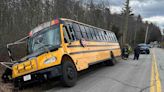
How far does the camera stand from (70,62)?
1084 centimetres

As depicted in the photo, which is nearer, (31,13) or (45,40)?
(45,40)

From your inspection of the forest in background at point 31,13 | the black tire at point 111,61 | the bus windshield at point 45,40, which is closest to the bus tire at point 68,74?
the bus windshield at point 45,40

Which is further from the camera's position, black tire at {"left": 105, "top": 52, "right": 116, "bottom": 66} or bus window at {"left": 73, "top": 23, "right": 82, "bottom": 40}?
black tire at {"left": 105, "top": 52, "right": 116, "bottom": 66}

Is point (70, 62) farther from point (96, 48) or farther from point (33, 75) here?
point (96, 48)

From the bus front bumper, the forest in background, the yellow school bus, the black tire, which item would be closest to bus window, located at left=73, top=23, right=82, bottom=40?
the yellow school bus

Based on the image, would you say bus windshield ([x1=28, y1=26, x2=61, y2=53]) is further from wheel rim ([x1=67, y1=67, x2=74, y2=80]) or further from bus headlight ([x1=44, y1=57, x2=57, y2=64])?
wheel rim ([x1=67, y1=67, x2=74, y2=80])

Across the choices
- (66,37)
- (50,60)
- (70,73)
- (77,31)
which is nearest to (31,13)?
(77,31)

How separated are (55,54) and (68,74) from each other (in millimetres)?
896

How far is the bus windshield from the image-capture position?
10.8m

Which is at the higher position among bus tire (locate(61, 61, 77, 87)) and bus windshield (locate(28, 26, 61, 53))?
bus windshield (locate(28, 26, 61, 53))

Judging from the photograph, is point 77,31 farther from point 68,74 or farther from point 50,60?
point 50,60

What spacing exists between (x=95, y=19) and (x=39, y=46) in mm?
22269

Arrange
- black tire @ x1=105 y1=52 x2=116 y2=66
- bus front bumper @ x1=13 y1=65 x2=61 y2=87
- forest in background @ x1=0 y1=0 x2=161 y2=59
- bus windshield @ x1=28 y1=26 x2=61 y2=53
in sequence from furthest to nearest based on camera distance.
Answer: black tire @ x1=105 y1=52 x2=116 y2=66 → forest in background @ x1=0 y1=0 x2=161 y2=59 → bus windshield @ x1=28 y1=26 x2=61 y2=53 → bus front bumper @ x1=13 y1=65 x2=61 y2=87

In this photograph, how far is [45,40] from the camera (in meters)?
11.2
